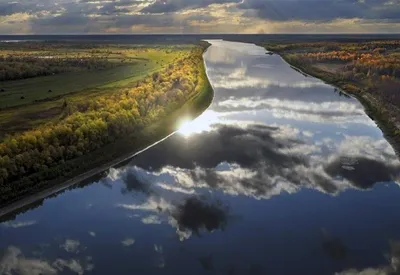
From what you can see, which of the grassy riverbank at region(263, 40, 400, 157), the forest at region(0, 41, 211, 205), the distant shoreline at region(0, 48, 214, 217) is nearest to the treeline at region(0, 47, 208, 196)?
the forest at region(0, 41, 211, 205)

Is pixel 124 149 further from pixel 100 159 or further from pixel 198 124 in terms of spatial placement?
pixel 198 124

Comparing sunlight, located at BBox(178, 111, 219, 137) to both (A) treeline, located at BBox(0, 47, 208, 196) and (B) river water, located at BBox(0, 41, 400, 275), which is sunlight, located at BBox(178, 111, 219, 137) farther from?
(A) treeline, located at BBox(0, 47, 208, 196)

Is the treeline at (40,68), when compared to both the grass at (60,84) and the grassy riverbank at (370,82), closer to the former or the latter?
the grass at (60,84)

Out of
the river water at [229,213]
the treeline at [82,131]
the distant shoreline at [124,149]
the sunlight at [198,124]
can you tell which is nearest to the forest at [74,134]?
the treeline at [82,131]

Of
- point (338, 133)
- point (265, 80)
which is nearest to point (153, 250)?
point (338, 133)

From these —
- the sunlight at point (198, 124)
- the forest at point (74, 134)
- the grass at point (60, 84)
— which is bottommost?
the sunlight at point (198, 124)

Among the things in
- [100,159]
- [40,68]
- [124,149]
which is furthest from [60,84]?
→ [100,159]

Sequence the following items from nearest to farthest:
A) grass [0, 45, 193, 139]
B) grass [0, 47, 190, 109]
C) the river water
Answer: the river water, grass [0, 45, 193, 139], grass [0, 47, 190, 109]
